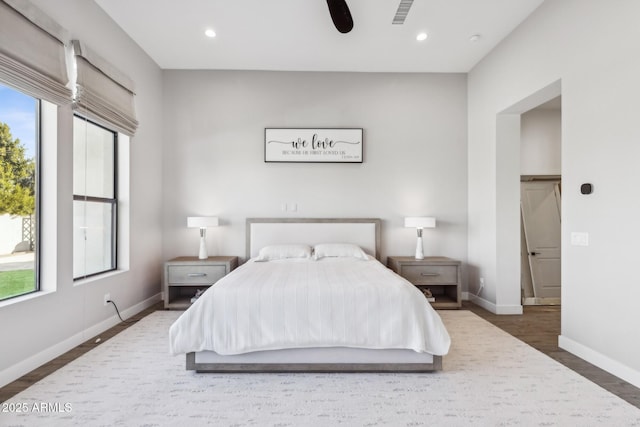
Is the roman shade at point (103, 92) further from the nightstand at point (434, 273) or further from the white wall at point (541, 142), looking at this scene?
the white wall at point (541, 142)

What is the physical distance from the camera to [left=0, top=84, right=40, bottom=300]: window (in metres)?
2.23

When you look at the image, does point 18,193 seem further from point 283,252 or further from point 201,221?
point 283,252

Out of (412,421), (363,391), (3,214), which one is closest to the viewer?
(412,421)

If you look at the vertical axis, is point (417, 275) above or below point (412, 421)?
above

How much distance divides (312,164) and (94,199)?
2435mm

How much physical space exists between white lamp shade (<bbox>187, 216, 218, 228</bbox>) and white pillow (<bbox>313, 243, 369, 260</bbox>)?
1306mm

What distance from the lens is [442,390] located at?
2.04 metres

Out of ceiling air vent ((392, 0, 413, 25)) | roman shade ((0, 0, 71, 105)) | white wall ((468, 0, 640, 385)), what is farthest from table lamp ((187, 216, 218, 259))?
white wall ((468, 0, 640, 385))

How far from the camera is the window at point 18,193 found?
2.23 metres

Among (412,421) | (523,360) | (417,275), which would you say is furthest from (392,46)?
(412,421)

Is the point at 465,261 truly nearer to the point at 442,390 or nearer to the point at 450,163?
the point at 450,163

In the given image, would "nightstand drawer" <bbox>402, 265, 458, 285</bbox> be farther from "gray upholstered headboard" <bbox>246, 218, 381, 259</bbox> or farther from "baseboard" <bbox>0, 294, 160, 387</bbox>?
"baseboard" <bbox>0, 294, 160, 387</bbox>

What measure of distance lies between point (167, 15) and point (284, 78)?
154cm

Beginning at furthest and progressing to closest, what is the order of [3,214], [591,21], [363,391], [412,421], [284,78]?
[284,78]
[591,21]
[3,214]
[363,391]
[412,421]
